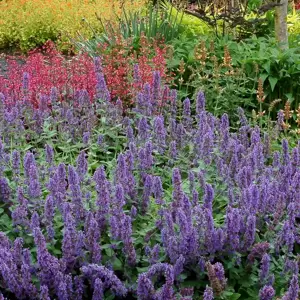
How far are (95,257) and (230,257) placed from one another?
2.15ft

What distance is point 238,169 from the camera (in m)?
3.63

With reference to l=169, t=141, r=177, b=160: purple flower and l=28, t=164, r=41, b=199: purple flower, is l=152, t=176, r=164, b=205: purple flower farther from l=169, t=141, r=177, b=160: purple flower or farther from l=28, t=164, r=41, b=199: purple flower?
l=169, t=141, r=177, b=160: purple flower

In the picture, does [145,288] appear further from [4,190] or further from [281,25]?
[281,25]

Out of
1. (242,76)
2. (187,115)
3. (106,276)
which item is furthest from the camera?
(242,76)

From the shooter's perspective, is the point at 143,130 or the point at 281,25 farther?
the point at 281,25

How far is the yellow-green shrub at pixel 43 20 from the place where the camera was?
11984 mm

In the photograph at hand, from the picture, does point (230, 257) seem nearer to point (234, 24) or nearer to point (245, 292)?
point (245, 292)

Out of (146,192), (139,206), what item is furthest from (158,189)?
(139,206)

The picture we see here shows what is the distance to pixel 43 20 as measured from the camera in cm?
1220

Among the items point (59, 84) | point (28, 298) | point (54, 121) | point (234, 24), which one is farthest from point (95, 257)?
point (234, 24)

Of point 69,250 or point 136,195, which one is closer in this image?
point 69,250

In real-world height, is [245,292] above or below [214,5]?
below

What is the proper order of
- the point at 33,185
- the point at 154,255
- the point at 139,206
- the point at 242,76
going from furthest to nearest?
the point at 242,76 < the point at 139,206 < the point at 33,185 < the point at 154,255

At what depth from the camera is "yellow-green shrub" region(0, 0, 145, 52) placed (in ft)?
39.3
